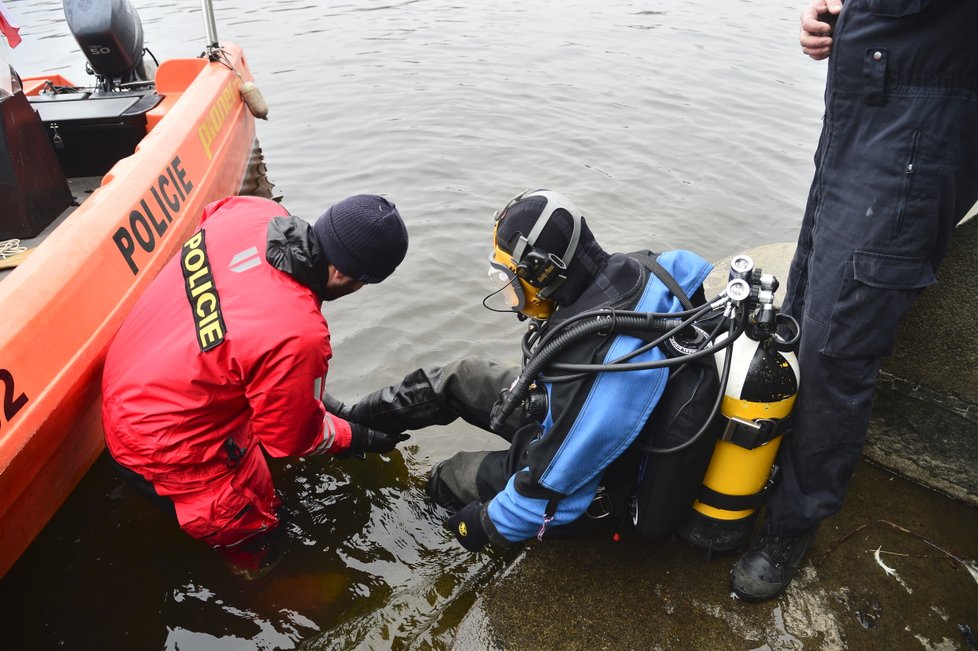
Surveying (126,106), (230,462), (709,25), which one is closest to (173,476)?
(230,462)

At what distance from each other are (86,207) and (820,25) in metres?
3.30

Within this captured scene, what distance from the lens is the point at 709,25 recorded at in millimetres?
11695

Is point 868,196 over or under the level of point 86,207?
over

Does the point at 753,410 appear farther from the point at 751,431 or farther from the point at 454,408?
the point at 454,408

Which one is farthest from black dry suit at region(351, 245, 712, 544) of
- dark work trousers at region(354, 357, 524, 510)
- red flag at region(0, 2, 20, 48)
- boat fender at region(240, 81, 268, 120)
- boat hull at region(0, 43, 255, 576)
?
boat fender at region(240, 81, 268, 120)

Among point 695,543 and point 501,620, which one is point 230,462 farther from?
point 695,543

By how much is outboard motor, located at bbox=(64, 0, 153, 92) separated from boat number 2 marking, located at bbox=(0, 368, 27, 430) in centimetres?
383

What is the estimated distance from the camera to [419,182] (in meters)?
6.64

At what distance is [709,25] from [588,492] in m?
11.4

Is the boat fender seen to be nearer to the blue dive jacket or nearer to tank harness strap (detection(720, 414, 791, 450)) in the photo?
the blue dive jacket

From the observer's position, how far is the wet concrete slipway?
7.72 feet

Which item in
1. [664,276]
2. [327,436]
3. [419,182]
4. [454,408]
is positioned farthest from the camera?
[419,182]

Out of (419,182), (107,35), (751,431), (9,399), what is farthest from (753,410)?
(107,35)

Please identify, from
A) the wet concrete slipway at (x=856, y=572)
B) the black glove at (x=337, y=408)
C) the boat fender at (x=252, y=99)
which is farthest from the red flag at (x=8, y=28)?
the wet concrete slipway at (x=856, y=572)
